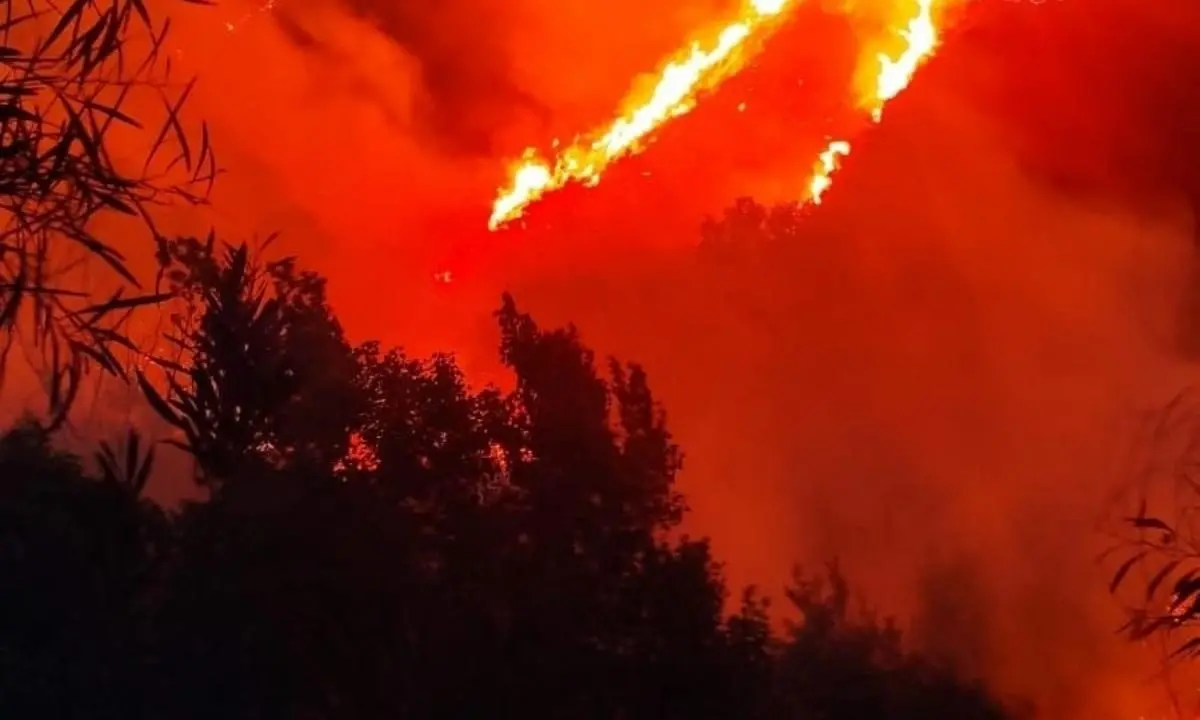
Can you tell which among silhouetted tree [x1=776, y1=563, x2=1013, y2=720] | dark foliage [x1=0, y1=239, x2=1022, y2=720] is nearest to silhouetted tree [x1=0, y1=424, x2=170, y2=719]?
dark foliage [x1=0, y1=239, x2=1022, y2=720]

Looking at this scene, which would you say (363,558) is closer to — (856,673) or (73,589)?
(73,589)

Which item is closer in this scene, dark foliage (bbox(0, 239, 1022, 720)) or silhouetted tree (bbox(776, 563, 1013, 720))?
dark foliage (bbox(0, 239, 1022, 720))

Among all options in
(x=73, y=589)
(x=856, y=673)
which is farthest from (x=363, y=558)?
(x=856, y=673)

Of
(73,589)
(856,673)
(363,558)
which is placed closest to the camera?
(73,589)

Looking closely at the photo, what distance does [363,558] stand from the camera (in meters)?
16.2

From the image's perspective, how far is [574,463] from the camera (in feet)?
61.6

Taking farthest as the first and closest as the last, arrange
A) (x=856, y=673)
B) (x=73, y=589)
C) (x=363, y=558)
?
(x=856, y=673)
(x=363, y=558)
(x=73, y=589)

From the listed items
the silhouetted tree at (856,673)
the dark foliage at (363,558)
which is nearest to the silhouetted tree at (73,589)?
the dark foliage at (363,558)

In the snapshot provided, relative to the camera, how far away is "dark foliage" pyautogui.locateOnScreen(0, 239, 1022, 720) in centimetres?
1505

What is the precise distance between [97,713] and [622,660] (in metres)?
5.74

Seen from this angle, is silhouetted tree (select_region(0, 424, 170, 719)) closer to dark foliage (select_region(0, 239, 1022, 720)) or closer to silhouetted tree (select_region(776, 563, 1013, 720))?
dark foliage (select_region(0, 239, 1022, 720))

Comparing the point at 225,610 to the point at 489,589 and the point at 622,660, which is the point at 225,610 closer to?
the point at 489,589

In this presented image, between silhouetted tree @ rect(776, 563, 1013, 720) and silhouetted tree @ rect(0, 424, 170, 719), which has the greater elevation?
silhouetted tree @ rect(776, 563, 1013, 720)

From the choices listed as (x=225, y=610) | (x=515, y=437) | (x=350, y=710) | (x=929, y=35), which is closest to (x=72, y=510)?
(x=225, y=610)
